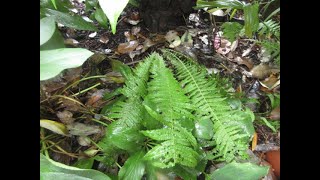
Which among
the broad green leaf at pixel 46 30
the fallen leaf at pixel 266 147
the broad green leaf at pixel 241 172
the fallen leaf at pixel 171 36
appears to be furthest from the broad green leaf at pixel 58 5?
the fallen leaf at pixel 266 147

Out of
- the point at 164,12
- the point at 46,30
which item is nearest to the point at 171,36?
the point at 164,12

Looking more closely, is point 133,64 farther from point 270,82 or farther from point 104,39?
point 270,82

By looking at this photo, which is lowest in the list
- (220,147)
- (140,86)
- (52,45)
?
(220,147)

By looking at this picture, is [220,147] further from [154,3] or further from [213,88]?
[154,3]

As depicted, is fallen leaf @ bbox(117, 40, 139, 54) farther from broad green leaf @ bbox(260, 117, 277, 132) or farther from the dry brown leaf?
broad green leaf @ bbox(260, 117, 277, 132)

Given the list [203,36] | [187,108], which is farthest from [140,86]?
[203,36]
